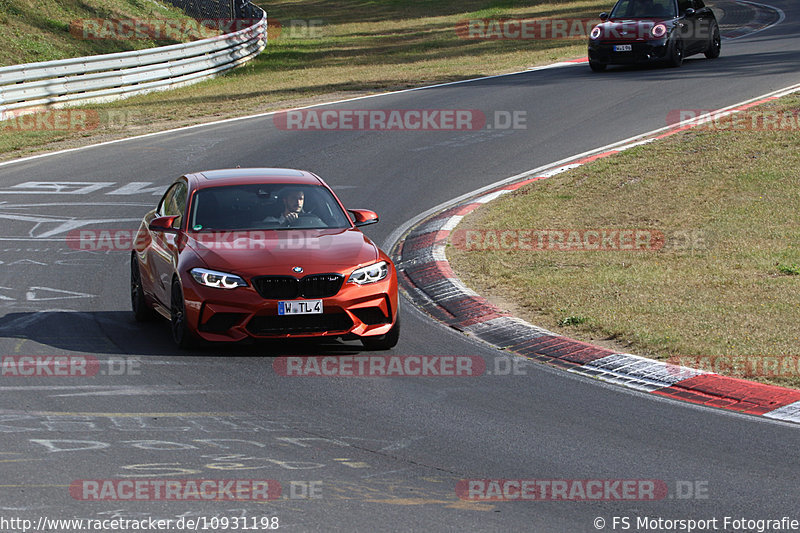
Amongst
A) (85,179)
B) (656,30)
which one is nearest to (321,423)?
(85,179)

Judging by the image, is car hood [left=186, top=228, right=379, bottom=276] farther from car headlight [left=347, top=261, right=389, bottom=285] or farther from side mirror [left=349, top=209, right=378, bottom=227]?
side mirror [left=349, top=209, right=378, bottom=227]

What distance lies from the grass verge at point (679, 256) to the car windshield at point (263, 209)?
2068 millimetres

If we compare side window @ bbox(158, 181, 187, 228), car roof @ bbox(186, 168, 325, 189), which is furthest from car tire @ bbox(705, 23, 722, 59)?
side window @ bbox(158, 181, 187, 228)

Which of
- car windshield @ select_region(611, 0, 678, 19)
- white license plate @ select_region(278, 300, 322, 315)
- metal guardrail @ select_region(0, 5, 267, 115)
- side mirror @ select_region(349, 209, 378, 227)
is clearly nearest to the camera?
white license plate @ select_region(278, 300, 322, 315)

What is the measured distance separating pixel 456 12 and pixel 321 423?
152 ft

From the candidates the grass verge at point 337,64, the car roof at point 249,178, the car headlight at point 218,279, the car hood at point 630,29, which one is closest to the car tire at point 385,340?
the car headlight at point 218,279

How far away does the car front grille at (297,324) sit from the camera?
8977 millimetres

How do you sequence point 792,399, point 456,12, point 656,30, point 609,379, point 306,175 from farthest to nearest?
point 456,12 < point 656,30 < point 306,175 < point 609,379 < point 792,399

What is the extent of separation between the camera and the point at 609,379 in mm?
8508

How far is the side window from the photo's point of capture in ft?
34.2

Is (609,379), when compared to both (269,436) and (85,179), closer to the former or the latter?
(269,436)

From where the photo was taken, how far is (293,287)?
9047 mm

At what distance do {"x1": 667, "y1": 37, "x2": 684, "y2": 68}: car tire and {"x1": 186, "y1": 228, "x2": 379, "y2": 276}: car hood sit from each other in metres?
17.8

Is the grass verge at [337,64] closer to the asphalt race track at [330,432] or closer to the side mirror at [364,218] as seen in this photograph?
the asphalt race track at [330,432]
